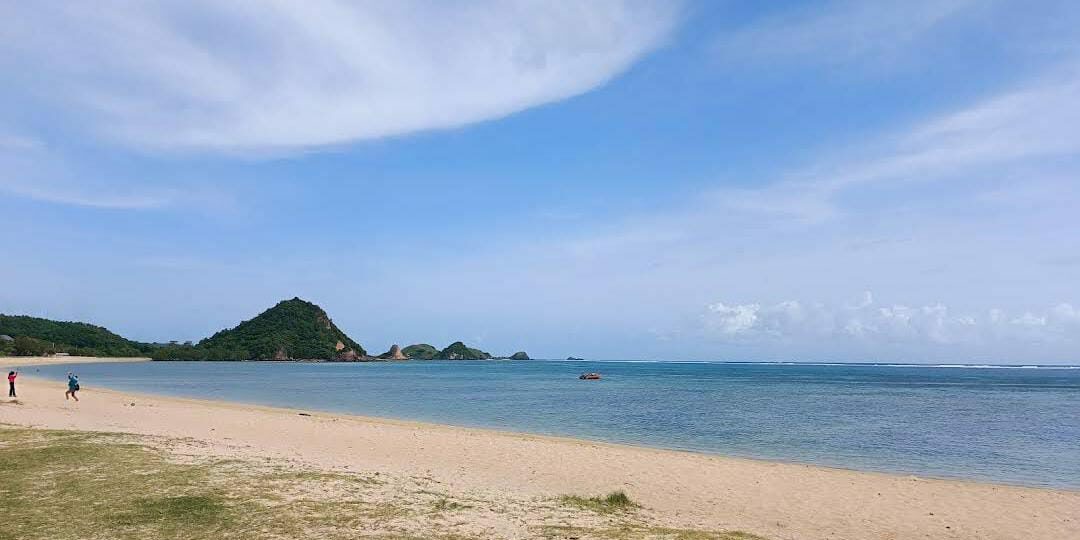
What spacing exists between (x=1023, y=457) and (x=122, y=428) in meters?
37.4

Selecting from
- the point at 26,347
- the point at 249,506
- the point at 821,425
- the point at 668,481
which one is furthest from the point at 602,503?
the point at 26,347

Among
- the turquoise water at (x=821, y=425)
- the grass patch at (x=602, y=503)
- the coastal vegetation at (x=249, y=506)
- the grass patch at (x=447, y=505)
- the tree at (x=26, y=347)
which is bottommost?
the turquoise water at (x=821, y=425)

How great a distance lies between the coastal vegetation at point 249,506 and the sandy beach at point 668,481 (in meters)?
1.04

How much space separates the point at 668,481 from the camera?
19172 mm

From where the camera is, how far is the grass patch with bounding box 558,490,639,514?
13.2m

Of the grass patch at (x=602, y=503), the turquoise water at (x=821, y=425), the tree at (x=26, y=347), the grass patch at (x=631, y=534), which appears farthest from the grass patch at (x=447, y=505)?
the tree at (x=26, y=347)

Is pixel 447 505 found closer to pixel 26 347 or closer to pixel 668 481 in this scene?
pixel 668 481

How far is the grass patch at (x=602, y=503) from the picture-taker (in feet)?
43.2

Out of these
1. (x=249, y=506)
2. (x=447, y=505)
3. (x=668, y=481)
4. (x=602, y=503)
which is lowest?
(x=668, y=481)

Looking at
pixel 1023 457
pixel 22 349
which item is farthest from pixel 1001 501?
pixel 22 349

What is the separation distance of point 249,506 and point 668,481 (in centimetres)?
1194

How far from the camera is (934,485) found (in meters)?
20.5

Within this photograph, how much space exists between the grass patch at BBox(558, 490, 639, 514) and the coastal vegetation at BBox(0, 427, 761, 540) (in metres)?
0.11

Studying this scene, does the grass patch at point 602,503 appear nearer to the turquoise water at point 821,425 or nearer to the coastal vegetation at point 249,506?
the coastal vegetation at point 249,506
